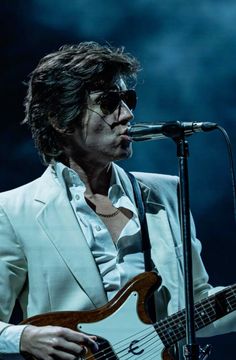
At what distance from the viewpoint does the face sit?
3018 millimetres

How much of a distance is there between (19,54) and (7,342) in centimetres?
143

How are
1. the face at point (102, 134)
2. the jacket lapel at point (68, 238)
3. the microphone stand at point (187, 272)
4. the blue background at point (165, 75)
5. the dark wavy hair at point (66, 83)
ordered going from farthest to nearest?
1. the blue background at point (165, 75)
2. the dark wavy hair at point (66, 83)
3. the face at point (102, 134)
4. the jacket lapel at point (68, 238)
5. the microphone stand at point (187, 272)

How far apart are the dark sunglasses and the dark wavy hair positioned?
0.05 metres

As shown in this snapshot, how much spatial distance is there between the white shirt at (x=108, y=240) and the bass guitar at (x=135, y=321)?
0.12 m

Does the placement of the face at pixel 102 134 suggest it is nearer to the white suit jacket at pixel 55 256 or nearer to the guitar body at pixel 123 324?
the white suit jacket at pixel 55 256

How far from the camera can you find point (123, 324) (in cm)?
275

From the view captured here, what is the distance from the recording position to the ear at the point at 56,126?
317 cm

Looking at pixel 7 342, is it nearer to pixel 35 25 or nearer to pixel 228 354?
pixel 228 354

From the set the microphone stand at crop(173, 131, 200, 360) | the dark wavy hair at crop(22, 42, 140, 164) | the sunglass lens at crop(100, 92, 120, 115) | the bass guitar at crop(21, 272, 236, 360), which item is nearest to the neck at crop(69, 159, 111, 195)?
the dark wavy hair at crop(22, 42, 140, 164)

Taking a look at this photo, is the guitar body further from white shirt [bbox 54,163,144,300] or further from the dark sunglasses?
the dark sunglasses

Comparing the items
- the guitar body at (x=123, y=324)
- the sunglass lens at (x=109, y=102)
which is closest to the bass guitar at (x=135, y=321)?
the guitar body at (x=123, y=324)

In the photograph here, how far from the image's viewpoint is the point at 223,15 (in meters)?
3.76

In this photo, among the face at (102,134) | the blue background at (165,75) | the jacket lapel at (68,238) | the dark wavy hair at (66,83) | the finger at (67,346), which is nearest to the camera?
the finger at (67,346)

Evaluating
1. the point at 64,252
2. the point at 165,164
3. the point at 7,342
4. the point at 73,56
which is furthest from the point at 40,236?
the point at 165,164
